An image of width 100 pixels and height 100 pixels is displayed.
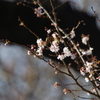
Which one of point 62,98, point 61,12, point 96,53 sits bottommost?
point 96,53

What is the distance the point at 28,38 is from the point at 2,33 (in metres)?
0.13

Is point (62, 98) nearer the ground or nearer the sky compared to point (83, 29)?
nearer the sky

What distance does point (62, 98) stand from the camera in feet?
12.5

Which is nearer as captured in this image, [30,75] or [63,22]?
[63,22]

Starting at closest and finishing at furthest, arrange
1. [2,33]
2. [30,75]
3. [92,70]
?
[92,70], [2,33], [30,75]

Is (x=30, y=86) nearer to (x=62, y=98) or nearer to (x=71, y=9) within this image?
(x=62, y=98)

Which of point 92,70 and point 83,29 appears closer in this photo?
point 92,70

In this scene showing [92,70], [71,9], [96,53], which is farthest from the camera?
[71,9]

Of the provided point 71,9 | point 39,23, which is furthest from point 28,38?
Result: point 71,9

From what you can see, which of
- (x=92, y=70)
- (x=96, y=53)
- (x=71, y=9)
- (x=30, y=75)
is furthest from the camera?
(x=30, y=75)

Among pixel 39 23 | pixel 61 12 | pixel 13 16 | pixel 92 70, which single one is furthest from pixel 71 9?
pixel 92 70

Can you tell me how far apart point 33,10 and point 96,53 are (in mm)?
392

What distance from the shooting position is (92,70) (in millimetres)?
675

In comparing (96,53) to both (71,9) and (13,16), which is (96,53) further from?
(13,16)
